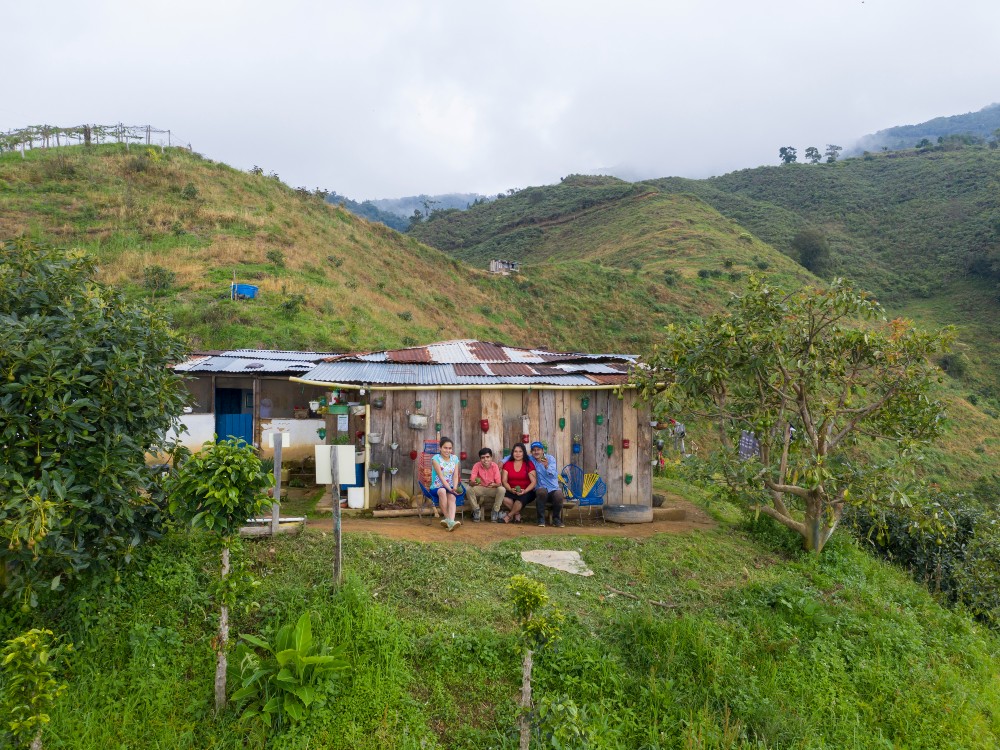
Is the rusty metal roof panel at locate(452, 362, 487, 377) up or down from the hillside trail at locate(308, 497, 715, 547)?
up

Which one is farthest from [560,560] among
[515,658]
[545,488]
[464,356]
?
[464,356]

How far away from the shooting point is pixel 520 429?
27.2 feet

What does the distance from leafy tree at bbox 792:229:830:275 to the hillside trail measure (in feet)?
148

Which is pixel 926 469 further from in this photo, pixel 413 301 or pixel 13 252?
pixel 13 252

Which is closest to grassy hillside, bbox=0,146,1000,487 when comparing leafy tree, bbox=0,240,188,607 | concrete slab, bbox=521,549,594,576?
concrete slab, bbox=521,549,594,576

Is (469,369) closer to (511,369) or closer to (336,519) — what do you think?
(511,369)

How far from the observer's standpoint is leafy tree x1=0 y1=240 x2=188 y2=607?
3537mm

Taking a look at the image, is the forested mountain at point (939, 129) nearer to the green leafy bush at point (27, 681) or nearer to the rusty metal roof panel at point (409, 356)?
the rusty metal roof panel at point (409, 356)

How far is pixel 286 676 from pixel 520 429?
4.97m

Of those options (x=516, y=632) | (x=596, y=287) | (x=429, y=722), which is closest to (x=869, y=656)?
(x=516, y=632)

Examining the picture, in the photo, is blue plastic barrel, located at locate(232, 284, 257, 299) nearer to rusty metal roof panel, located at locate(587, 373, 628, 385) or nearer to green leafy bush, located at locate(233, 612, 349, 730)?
rusty metal roof panel, located at locate(587, 373, 628, 385)

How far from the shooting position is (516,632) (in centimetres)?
491

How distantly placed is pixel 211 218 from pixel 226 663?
81.9ft

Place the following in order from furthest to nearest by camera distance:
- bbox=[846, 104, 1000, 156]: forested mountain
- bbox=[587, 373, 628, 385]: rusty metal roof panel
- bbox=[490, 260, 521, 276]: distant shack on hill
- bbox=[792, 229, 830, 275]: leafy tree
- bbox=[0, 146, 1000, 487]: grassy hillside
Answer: bbox=[846, 104, 1000, 156]: forested mountain → bbox=[792, 229, 830, 275]: leafy tree → bbox=[490, 260, 521, 276]: distant shack on hill → bbox=[0, 146, 1000, 487]: grassy hillside → bbox=[587, 373, 628, 385]: rusty metal roof panel
